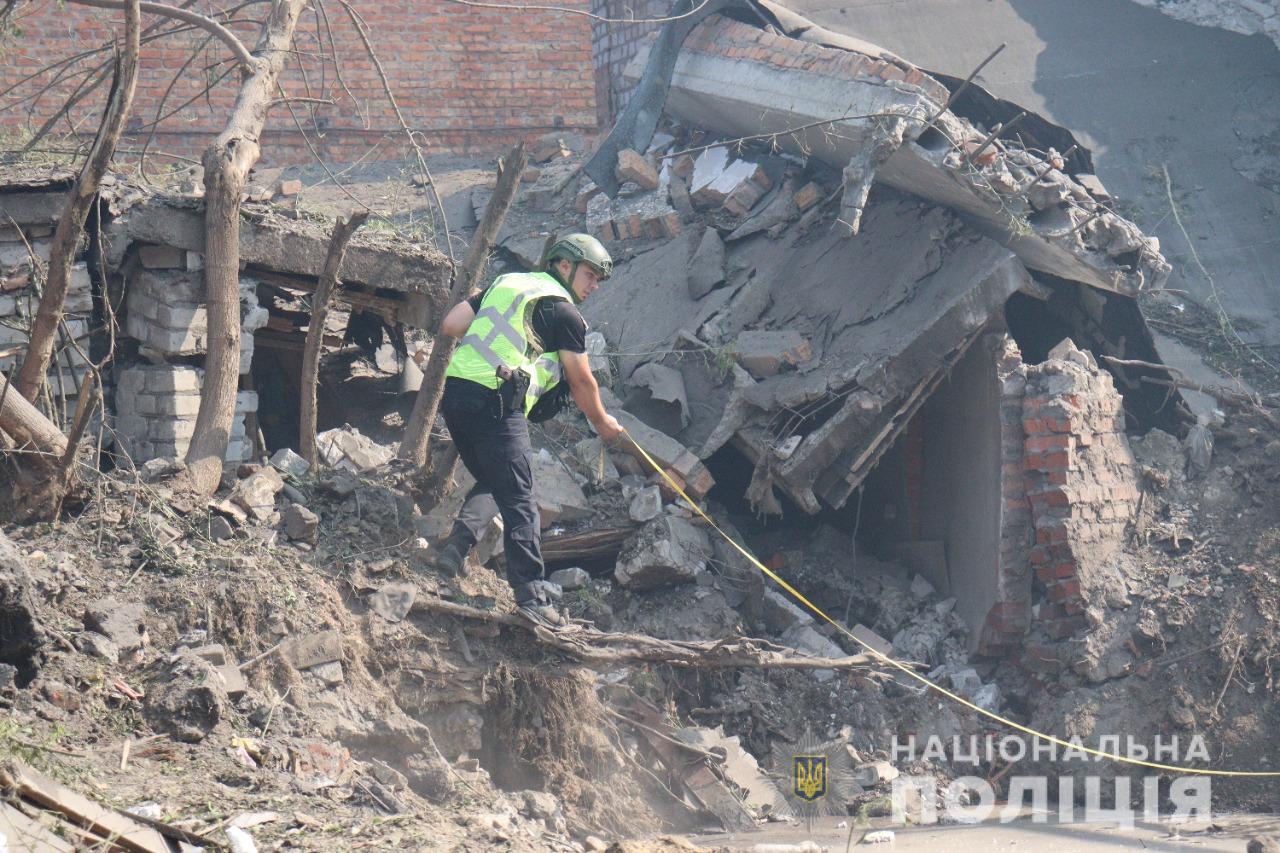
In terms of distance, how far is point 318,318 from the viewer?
5668mm

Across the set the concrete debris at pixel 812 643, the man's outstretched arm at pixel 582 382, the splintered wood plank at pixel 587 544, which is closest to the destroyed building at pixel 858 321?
the splintered wood plank at pixel 587 544

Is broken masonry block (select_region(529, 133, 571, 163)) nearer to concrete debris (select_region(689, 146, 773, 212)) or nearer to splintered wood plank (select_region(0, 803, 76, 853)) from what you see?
concrete debris (select_region(689, 146, 773, 212))

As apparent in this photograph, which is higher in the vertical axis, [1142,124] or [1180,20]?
[1180,20]

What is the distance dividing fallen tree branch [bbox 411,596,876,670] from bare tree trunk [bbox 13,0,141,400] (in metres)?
1.80

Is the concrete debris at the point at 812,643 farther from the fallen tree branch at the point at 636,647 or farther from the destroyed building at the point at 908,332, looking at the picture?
the fallen tree branch at the point at 636,647

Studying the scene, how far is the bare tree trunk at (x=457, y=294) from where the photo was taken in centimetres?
582

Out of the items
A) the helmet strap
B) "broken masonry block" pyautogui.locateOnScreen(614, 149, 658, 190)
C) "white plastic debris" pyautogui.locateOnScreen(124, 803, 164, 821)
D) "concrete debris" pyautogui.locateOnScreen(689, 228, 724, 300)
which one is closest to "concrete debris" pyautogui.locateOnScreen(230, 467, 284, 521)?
the helmet strap

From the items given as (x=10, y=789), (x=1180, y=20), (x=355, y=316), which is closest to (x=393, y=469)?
(x=355, y=316)

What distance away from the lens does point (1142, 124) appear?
9.03 metres

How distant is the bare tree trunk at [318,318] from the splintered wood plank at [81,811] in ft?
8.82

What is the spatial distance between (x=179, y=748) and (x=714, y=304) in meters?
4.62

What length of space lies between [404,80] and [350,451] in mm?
6828

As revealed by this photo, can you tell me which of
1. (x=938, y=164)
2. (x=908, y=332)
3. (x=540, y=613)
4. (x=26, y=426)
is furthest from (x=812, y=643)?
(x=26, y=426)

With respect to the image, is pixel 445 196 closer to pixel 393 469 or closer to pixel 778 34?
pixel 778 34
